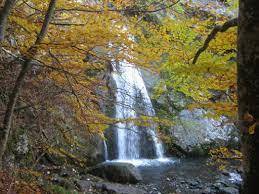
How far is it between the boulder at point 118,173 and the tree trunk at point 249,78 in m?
9.21

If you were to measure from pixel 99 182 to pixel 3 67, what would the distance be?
4984 mm

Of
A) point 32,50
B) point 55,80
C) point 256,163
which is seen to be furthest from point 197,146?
point 256,163

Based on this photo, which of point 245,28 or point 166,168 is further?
point 166,168

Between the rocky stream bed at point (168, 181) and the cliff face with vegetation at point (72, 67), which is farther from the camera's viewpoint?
the rocky stream bed at point (168, 181)

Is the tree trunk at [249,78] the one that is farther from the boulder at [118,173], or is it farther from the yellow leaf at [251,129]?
the boulder at [118,173]

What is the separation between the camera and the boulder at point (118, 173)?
10688 millimetres

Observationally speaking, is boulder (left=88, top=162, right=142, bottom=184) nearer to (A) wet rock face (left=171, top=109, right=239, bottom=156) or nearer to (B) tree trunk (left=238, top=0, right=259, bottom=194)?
(A) wet rock face (left=171, top=109, right=239, bottom=156)

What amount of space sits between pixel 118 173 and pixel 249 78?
9481 millimetres

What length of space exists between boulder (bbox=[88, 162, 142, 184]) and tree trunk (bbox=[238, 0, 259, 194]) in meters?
9.21

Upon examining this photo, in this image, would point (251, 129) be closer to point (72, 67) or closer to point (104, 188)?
point (72, 67)

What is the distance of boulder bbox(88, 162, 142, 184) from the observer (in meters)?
10.7

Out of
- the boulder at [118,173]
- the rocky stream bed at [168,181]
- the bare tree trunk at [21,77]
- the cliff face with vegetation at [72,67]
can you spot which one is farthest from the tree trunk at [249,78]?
the boulder at [118,173]

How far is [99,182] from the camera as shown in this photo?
32.7 ft

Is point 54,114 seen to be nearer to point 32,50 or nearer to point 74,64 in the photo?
point 74,64
